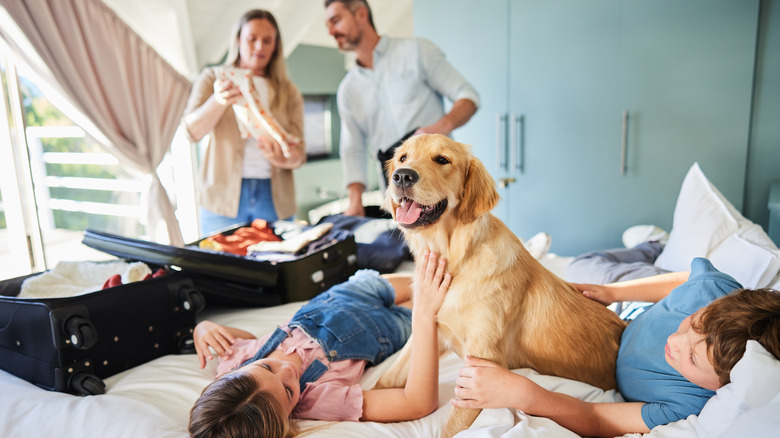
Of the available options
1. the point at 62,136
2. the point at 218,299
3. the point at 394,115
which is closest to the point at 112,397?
the point at 218,299

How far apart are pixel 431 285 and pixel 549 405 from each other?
0.38 meters

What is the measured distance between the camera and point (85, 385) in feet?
4.52

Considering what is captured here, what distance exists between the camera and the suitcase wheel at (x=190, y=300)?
172cm

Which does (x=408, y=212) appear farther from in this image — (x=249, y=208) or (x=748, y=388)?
(x=249, y=208)

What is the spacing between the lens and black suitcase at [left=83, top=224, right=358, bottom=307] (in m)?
1.92

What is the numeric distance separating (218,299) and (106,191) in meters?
2.64

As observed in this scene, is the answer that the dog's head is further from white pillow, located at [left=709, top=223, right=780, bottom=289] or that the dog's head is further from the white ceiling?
the white ceiling

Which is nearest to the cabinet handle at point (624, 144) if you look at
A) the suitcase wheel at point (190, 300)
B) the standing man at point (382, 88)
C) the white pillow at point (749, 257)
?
the standing man at point (382, 88)

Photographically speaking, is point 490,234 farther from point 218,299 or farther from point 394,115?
point 394,115

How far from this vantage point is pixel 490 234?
1253 mm

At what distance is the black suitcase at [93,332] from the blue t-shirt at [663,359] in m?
1.33

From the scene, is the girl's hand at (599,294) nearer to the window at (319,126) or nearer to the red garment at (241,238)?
the red garment at (241,238)

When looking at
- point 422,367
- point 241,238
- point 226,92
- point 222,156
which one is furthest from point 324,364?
point 222,156

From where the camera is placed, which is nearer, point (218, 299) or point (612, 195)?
point (218, 299)
